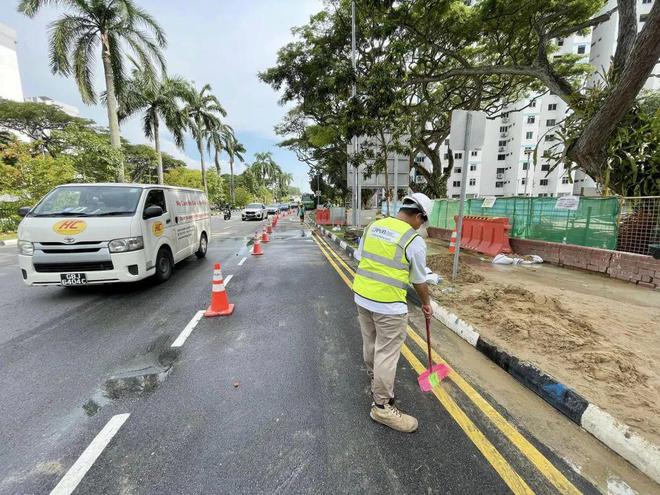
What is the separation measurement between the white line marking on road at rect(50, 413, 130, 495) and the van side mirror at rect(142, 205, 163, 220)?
412 cm

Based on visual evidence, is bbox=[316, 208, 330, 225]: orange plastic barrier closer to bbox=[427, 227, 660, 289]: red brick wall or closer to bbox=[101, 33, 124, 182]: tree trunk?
bbox=[101, 33, 124, 182]: tree trunk

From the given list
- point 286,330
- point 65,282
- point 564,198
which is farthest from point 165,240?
point 564,198

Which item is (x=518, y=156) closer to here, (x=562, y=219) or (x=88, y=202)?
(x=562, y=219)

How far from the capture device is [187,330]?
13.7ft

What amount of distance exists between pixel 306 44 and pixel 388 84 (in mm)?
10718

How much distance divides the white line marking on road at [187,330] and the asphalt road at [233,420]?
3.0 inches

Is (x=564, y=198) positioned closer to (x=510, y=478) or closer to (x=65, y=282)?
(x=510, y=478)

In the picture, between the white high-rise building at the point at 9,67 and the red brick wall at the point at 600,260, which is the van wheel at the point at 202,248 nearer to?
the red brick wall at the point at 600,260

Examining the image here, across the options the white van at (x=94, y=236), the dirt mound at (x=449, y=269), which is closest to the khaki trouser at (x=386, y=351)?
the dirt mound at (x=449, y=269)

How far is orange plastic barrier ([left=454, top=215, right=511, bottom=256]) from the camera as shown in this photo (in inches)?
359

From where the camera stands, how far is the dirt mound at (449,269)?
6.29 m

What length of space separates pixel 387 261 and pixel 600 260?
7126mm

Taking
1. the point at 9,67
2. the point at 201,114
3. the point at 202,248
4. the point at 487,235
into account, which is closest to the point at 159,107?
the point at 201,114

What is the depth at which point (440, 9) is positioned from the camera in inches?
424
